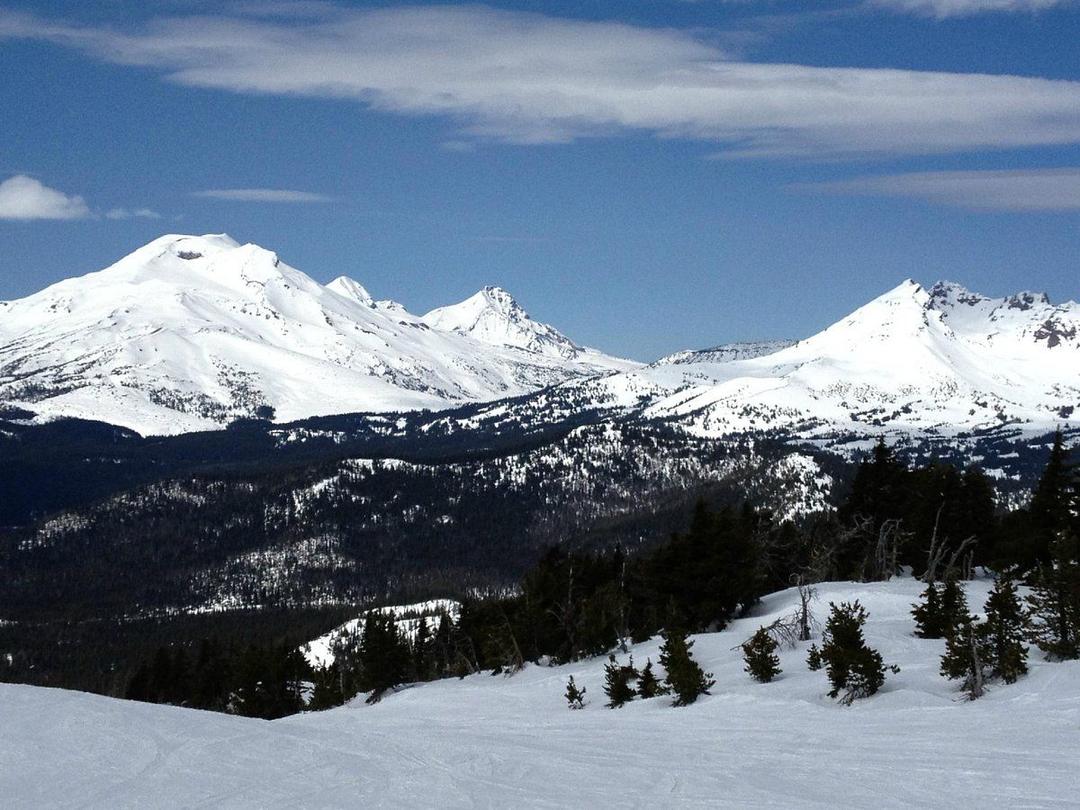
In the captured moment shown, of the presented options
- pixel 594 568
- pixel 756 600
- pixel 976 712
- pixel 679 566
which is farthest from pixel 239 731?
pixel 594 568

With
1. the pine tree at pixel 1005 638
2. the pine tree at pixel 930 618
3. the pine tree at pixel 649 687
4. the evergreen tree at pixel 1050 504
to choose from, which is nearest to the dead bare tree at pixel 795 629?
the pine tree at pixel 930 618

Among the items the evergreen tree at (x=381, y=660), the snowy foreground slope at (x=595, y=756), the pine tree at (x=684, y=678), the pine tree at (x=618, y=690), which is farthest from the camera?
the evergreen tree at (x=381, y=660)

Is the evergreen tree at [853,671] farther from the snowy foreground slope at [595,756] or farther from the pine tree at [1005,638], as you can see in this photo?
the pine tree at [1005,638]

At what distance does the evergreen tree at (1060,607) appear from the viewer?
3219cm

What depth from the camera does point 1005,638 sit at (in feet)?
102

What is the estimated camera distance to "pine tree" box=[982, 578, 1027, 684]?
100ft

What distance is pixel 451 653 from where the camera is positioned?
9094cm

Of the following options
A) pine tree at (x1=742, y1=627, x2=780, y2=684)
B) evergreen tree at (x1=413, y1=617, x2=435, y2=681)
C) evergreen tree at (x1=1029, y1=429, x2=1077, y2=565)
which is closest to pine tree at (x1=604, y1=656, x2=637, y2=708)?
pine tree at (x1=742, y1=627, x2=780, y2=684)

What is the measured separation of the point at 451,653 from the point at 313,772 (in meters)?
72.2

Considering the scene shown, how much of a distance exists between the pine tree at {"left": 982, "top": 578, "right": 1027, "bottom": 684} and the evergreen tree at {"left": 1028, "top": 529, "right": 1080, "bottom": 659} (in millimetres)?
1242

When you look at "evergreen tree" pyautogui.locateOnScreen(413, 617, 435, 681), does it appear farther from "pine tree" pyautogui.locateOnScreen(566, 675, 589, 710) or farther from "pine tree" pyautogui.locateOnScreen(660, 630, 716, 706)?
"pine tree" pyautogui.locateOnScreen(660, 630, 716, 706)

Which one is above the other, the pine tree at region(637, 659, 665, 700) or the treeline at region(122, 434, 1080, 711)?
the treeline at region(122, 434, 1080, 711)

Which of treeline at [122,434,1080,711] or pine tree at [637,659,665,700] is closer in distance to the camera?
pine tree at [637,659,665,700]

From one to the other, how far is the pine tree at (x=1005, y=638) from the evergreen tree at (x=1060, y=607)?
1.24 m
